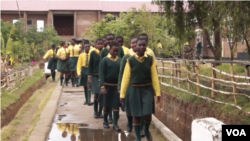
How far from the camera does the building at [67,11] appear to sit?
115 ft

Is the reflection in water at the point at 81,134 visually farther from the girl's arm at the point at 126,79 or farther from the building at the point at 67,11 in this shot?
the building at the point at 67,11

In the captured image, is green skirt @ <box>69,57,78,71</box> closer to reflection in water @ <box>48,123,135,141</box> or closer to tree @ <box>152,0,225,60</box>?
tree @ <box>152,0,225,60</box>

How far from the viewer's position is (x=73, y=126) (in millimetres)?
8398

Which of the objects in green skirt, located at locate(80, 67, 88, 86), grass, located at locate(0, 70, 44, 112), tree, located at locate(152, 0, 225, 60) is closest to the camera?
grass, located at locate(0, 70, 44, 112)

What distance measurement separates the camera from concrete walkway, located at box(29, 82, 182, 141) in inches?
291

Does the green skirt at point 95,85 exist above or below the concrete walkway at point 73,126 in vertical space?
above

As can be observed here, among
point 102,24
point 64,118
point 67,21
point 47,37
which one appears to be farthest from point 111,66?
point 67,21

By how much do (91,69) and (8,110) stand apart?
8.37 ft

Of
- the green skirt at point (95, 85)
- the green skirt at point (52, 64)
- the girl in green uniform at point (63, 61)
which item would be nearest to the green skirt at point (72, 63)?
the girl in green uniform at point (63, 61)

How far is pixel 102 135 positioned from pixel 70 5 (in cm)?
2888

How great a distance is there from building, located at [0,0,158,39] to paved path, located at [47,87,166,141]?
24.5 meters

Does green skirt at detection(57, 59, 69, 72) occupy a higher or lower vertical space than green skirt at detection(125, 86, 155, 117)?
higher

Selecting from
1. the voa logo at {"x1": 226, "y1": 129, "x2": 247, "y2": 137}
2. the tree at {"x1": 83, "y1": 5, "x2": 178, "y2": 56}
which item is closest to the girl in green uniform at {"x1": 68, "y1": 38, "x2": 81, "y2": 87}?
the tree at {"x1": 83, "y1": 5, "x2": 178, "y2": 56}

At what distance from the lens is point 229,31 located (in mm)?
7430
